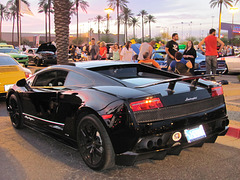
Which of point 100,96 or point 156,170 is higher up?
point 100,96

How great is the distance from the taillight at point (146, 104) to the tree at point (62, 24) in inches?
404

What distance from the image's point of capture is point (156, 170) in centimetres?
355

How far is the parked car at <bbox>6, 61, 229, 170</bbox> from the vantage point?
3.13 meters

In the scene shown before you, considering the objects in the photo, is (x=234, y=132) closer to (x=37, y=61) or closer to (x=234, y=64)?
(x=234, y=64)

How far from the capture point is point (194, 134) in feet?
11.2

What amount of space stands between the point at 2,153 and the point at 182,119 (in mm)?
2739

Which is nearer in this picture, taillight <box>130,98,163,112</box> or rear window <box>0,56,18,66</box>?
taillight <box>130,98,163,112</box>

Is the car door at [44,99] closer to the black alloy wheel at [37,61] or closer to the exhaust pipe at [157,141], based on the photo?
the exhaust pipe at [157,141]

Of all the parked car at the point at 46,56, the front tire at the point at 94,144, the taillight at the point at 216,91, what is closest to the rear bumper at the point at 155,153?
the front tire at the point at 94,144

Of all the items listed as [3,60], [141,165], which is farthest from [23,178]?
[3,60]

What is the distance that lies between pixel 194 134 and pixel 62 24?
10515 mm

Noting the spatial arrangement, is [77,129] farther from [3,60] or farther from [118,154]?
[3,60]

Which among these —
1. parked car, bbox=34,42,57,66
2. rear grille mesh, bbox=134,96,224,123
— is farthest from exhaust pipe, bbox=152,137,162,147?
parked car, bbox=34,42,57,66

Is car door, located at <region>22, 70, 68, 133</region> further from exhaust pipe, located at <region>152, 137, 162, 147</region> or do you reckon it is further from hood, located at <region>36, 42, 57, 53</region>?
hood, located at <region>36, 42, 57, 53</region>
